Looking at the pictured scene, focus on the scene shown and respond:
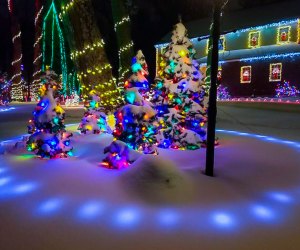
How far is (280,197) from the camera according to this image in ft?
17.5

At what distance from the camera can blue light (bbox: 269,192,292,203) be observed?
17.1 ft

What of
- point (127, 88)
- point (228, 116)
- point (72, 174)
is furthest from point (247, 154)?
point (228, 116)

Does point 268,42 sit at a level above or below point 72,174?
above

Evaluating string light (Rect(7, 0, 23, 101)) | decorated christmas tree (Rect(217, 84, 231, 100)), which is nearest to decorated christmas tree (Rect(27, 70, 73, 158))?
decorated christmas tree (Rect(217, 84, 231, 100))

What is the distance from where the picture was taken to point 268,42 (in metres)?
31.7

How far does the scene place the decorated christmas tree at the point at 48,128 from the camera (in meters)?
7.84

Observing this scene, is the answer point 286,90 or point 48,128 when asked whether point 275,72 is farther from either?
point 48,128

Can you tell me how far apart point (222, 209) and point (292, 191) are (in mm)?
1610

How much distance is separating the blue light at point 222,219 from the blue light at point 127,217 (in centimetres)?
102

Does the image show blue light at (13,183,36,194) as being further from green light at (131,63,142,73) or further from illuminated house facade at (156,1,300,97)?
illuminated house facade at (156,1,300,97)

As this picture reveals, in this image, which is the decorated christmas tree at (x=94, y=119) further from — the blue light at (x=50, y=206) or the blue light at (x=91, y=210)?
the blue light at (x=91, y=210)

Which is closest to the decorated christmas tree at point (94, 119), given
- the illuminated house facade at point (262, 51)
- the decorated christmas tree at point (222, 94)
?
the illuminated house facade at point (262, 51)

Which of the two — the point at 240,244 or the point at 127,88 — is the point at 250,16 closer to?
the point at 127,88

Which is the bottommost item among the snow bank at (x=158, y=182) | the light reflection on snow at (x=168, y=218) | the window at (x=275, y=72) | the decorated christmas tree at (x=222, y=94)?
the light reflection on snow at (x=168, y=218)
